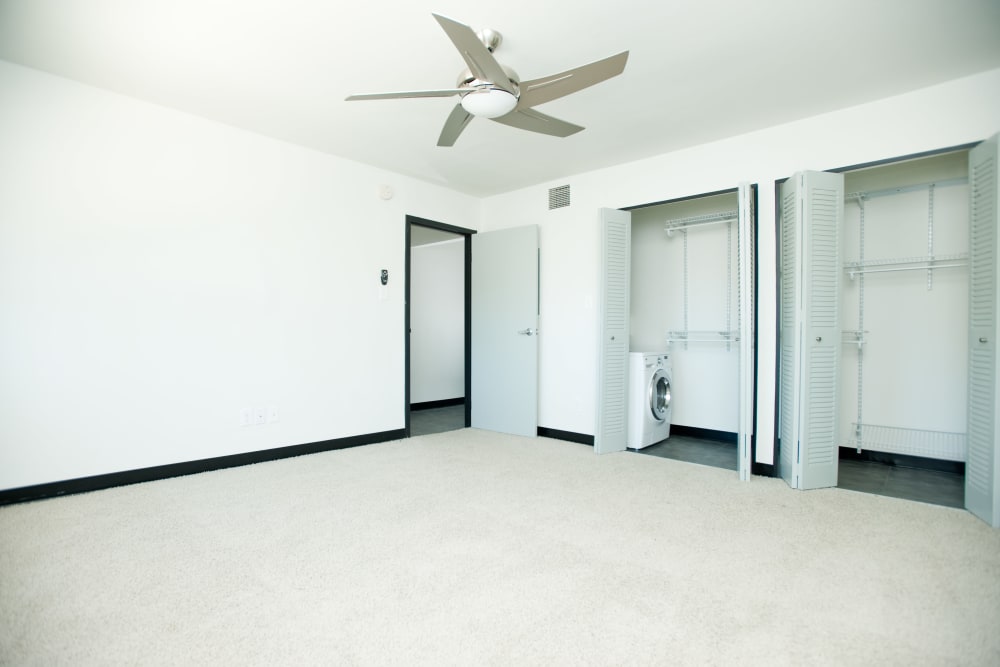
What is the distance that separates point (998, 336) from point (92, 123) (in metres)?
5.03

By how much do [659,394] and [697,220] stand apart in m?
1.67

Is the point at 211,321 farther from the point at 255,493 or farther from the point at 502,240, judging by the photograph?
the point at 502,240

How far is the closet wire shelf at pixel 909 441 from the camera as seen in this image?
3.46 metres

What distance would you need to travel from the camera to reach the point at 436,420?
18.1 feet

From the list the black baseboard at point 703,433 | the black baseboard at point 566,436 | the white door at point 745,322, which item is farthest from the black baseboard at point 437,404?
the white door at point 745,322

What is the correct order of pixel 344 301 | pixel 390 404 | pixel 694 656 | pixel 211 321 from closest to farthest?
pixel 694 656
pixel 211 321
pixel 344 301
pixel 390 404

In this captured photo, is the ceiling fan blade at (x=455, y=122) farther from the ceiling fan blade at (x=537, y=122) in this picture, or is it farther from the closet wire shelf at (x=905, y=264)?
the closet wire shelf at (x=905, y=264)

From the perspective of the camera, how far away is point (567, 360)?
4520mm

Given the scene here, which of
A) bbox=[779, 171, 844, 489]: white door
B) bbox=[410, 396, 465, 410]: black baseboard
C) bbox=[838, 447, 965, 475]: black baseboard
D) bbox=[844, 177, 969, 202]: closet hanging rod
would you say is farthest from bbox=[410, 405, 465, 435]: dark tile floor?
bbox=[844, 177, 969, 202]: closet hanging rod

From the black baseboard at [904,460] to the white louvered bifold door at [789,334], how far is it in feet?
3.42

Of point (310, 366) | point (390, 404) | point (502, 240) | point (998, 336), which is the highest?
point (502, 240)

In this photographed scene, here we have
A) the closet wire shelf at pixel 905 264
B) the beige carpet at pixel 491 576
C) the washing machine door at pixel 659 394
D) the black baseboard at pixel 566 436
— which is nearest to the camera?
the beige carpet at pixel 491 576

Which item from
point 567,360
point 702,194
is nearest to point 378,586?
point 567,360

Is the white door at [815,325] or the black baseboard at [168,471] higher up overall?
the white door at [815,325]
